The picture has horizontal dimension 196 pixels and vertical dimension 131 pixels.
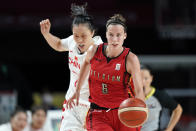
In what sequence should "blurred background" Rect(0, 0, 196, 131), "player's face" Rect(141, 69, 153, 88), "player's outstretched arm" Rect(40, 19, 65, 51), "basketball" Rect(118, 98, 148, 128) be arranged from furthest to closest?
"blurred background" Rect(0, 0, 196, 131) → "player's face" Rect(141, 69, 153, 88) → "player's outstretched arm" Rect(40, 19, 65, 51) → "basketball" Rect(118, 98, 148, 128)

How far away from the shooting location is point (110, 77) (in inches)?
203

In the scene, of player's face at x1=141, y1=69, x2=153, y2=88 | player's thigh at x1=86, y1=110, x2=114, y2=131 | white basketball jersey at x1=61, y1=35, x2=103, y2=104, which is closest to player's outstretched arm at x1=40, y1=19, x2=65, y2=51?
white basketball jersey at x1=61, y1=35, x2=103, y2=104

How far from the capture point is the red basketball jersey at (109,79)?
5133 mm

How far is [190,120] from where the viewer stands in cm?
1414

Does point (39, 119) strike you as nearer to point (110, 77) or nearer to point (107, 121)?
point (107, 121)

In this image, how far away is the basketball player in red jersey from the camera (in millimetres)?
5133

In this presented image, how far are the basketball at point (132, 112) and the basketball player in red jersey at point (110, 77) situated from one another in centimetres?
30

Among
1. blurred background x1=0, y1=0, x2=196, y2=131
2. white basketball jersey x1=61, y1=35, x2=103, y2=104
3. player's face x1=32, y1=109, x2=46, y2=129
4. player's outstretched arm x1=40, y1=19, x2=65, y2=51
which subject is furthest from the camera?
blurred background x1=0, y1=0, x2=196, y2=131

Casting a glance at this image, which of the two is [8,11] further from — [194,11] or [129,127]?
[129,127]

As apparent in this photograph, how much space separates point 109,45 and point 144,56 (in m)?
10.3

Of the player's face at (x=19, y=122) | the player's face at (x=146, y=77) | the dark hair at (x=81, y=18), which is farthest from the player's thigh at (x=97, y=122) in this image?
the player's face at (x=19, y=122)

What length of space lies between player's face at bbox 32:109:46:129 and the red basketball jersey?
3.60 m

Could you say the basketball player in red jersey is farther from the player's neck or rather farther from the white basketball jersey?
the white basketball jersey

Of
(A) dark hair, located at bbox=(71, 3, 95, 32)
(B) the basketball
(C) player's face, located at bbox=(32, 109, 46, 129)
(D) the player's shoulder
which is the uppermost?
(A) dark hair, located at bbox=(71, 3, 95, 32)
